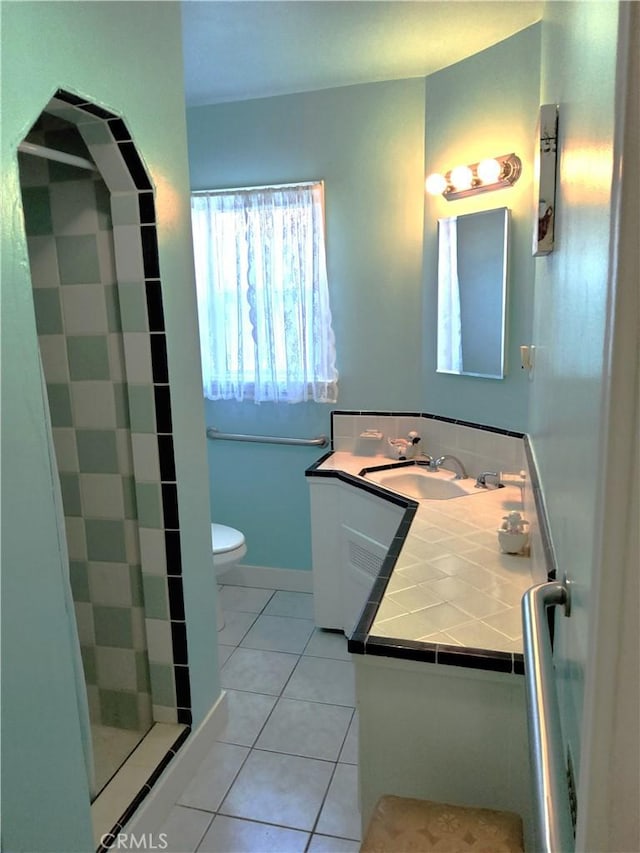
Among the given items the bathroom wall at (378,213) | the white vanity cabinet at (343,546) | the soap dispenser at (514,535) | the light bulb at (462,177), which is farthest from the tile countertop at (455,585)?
the light bulb at (462,177)

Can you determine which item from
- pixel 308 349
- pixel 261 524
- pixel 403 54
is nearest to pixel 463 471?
pixel 308 349

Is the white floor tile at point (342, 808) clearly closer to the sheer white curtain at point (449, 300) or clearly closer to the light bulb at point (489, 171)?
the sheer white curtain at point (449, 300)

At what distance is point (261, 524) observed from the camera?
343 centimetres

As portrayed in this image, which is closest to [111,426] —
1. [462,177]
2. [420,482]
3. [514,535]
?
[514,535]

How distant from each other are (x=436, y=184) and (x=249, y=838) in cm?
246

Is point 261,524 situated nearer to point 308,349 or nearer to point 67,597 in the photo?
point 308,349

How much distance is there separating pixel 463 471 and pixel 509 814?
1.53 m

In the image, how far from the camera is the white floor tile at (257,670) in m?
2.54

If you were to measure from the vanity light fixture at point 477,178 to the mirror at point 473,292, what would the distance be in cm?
9

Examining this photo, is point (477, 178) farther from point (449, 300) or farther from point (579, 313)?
point (579, 313)

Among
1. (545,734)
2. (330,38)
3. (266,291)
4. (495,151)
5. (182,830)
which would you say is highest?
(330,38)

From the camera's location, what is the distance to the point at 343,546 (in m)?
2.77

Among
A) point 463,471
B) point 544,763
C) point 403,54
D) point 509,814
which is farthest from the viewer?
point 463,471

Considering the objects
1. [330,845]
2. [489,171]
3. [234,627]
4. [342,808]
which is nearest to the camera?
[330,845]
